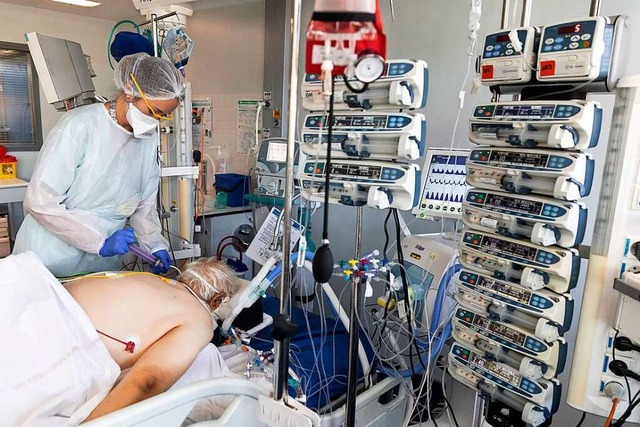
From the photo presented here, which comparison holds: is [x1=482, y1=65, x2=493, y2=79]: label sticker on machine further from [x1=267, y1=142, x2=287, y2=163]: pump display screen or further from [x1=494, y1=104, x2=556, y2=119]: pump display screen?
[x1=267, y1=142, x2=287, y2=163]: pump display screen

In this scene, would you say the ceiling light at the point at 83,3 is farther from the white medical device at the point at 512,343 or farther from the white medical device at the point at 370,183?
the white medical device at the point at 512,343

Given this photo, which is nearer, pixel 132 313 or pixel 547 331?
pixel 547 331

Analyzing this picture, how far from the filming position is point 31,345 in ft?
4.56

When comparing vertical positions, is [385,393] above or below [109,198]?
below

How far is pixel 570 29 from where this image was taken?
120 centimetres

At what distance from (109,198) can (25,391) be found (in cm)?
111

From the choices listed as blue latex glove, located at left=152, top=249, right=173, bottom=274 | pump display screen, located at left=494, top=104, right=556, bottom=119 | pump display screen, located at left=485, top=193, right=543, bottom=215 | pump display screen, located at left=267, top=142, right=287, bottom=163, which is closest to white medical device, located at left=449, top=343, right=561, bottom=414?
pump display screen, located at left=485, top=193, right=543, bottom=215

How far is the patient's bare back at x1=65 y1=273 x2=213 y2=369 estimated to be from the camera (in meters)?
1.56

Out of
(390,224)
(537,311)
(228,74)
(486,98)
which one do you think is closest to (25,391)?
(537,311)

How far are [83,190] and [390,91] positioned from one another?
1.60 meters

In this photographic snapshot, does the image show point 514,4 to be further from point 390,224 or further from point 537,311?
point 537,311

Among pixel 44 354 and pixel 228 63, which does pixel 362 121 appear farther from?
pixel 228 63

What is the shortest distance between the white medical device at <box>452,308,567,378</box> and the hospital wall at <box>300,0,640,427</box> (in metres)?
0.61

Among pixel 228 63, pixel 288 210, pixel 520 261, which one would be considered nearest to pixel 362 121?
pixel 288 210
